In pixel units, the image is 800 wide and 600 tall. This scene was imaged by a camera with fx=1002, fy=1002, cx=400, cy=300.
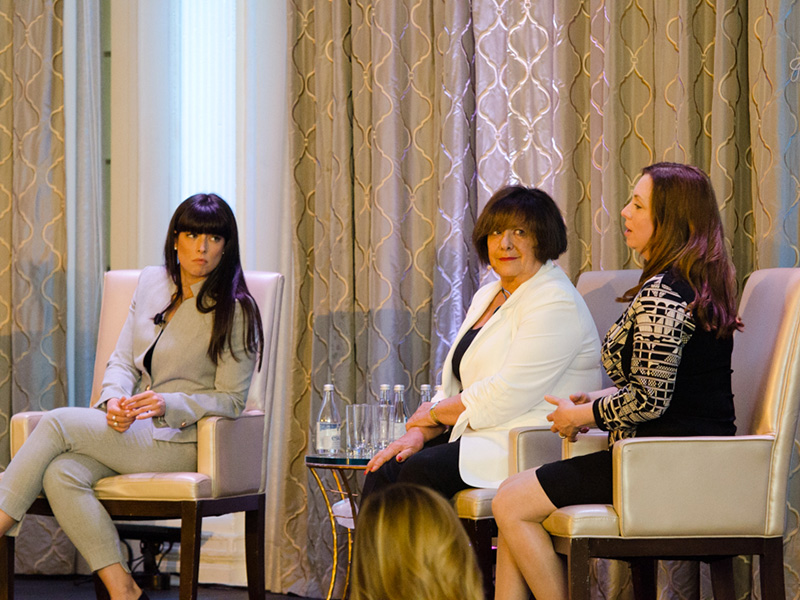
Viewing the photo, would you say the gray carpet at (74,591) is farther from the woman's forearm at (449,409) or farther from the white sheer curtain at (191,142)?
the woman's forearm at (449,409)

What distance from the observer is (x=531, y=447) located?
2.70m

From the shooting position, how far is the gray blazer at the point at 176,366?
3.09m

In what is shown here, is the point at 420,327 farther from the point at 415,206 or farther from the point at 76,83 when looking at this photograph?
the point at 76,83

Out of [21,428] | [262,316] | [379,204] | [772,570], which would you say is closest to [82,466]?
[21,428]

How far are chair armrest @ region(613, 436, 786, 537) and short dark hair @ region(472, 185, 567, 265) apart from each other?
35.0 inches

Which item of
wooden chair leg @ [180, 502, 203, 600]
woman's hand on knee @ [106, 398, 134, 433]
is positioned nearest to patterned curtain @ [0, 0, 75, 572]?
woman's hand on knee @ [106, 398, 134, 433]

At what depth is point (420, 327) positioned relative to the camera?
3719 mm

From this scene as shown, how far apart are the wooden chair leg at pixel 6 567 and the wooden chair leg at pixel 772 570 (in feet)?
6.87

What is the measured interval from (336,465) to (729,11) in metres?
1.85

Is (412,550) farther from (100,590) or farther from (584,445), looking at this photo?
(100,590)

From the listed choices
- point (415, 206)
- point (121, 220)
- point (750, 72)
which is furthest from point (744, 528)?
point (121, 220)

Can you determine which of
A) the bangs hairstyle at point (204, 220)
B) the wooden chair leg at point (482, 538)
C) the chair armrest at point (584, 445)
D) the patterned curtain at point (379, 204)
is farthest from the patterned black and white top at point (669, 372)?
the bangs hairstyle at point (204, 220)

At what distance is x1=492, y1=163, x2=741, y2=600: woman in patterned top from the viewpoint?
Result: 2268mm

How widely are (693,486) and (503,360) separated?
0.78 meters
